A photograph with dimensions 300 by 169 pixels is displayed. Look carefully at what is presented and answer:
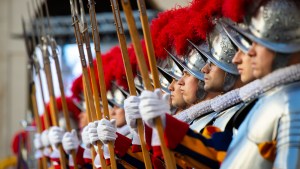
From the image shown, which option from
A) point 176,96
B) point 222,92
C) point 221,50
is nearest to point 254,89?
point 221,50

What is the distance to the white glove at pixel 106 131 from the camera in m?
6.45

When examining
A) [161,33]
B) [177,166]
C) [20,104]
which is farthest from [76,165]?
[20,104]

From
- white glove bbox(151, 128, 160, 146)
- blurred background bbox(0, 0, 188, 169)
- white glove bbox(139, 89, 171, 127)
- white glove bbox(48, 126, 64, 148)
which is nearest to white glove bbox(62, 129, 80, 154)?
white glove bbox(48, 126, 64, 148)

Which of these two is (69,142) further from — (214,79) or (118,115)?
(214,79)

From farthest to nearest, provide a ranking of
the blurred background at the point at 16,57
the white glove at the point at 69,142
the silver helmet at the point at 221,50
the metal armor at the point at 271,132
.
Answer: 1. the blurred background at the point at 16,57
2. the white glove at the point at 69,142
3. the silver helmet at the point at 221,50
4. the metal armor at the point at 271,132

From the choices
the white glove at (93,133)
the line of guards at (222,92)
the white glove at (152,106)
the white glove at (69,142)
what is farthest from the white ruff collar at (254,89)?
the white glove at (69,142)

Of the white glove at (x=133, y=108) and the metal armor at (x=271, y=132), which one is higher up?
the white glove at (x=133, y=108)

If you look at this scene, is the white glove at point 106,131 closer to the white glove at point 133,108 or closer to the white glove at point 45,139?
the white glove at point 133,108

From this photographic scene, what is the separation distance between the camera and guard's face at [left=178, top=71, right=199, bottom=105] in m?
6.55

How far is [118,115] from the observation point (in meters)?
8.45

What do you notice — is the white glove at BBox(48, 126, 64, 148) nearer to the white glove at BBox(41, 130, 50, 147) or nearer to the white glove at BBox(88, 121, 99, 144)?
the white glove at BBox(41, 130, 50, 147)

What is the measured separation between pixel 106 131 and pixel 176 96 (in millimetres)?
623

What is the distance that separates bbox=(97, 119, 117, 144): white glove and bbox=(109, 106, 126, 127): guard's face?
72.6 inches

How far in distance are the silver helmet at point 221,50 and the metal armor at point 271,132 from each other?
0.78 m
